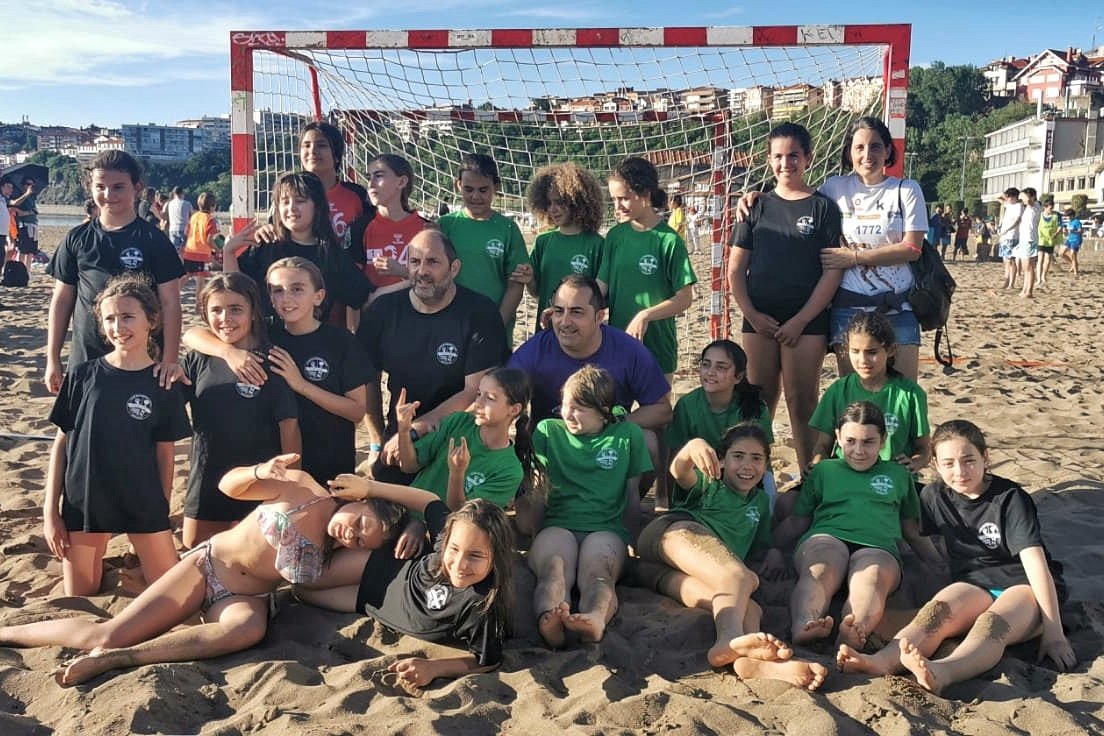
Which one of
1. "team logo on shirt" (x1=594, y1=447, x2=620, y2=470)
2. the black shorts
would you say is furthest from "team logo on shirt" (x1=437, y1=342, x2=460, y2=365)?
the black shorts

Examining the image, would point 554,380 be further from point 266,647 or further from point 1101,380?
point 1101,380

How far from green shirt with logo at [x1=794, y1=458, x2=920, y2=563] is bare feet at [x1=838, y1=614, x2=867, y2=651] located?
1.58 feet

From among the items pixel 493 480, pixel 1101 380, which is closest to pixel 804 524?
pixel 493 480

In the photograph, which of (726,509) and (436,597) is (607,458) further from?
(436,597)

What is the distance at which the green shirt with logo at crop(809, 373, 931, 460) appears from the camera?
166 inches

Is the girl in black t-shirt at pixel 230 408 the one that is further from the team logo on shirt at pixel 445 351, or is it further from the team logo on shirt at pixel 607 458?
the team logo on shirt at pixel 607 458

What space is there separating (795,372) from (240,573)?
2.82m

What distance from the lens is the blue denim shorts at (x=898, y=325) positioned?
4.57 m

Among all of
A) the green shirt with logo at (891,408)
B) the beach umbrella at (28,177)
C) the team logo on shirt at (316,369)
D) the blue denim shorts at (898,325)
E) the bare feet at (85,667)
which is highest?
the beach umbrella at (28,177)

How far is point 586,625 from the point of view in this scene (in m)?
3.25

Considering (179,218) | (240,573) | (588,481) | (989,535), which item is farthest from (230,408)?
(179,218)

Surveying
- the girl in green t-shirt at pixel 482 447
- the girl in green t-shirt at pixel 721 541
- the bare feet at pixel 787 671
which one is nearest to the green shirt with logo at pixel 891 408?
the girl in green t-shirt at pixel 721 541

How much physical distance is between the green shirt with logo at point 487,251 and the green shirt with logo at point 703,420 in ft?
4.04

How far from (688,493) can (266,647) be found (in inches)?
69.9
